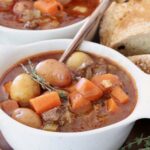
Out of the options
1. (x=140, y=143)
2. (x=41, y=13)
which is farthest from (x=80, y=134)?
(x=41, y=13)

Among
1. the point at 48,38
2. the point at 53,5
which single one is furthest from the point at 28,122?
the point at 53,5

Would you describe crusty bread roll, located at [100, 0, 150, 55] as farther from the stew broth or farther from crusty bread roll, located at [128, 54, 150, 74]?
the stew broth

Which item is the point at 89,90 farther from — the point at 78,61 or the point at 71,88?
the point at 78,61

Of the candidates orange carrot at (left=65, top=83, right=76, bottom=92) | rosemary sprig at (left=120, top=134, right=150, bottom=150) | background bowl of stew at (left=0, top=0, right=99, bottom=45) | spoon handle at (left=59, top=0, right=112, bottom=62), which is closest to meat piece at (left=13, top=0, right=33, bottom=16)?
background bowl of stew at (left=0, top=0, right=99, bottom=45)

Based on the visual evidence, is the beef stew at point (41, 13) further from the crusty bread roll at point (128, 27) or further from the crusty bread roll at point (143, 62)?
the crusty bread roll at point (143, 62)

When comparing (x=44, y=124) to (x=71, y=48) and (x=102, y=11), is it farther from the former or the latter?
(x=102, y=11)
